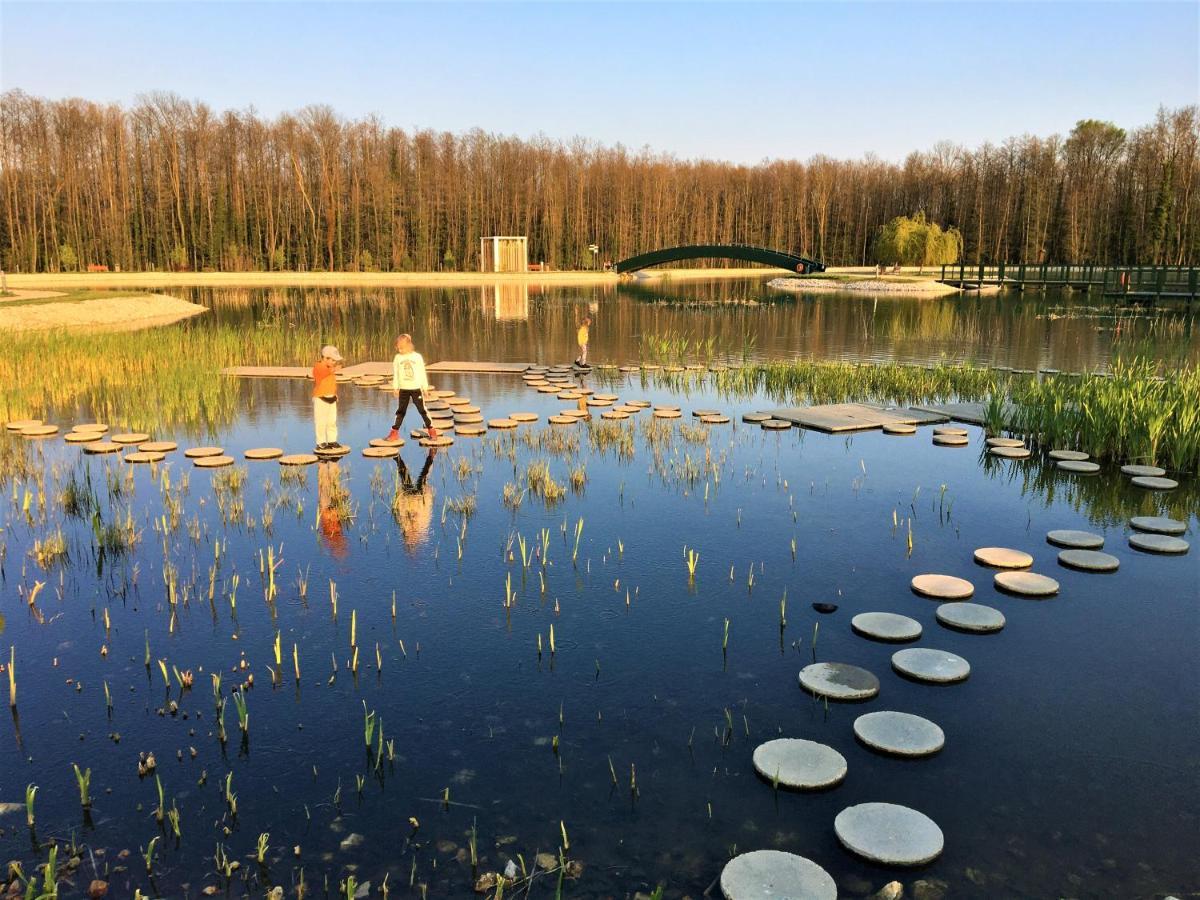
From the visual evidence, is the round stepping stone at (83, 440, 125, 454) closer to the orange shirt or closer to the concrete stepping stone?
the orange shirt

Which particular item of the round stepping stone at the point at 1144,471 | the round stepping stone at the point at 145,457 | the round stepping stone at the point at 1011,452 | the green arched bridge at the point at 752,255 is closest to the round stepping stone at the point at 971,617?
the round stepping stone at the point at 1144,471

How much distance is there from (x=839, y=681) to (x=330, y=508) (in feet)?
17.9

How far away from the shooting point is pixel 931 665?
5.59 m

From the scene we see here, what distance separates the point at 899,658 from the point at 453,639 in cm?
290

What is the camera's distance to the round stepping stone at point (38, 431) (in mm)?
11922

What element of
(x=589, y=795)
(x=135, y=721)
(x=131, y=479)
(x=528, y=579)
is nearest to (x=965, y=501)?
(x=528, y=579)

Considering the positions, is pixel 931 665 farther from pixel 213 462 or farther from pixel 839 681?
pixel 213 462

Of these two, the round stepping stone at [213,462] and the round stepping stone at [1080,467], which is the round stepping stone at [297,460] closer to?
the round stepping stone at [213,462]

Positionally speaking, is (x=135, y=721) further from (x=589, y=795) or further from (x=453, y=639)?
(x=589, y=795)

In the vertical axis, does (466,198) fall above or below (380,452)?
above

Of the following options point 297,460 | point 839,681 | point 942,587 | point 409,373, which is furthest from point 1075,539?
point 297,460

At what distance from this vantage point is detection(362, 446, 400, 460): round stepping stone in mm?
11133

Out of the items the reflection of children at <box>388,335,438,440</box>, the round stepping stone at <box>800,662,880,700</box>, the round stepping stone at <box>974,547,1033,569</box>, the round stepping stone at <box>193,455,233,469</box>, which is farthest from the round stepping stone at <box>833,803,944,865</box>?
the reflection of children at <box>388,335,438,440</box>

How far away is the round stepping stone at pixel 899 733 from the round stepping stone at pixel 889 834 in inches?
21.2
